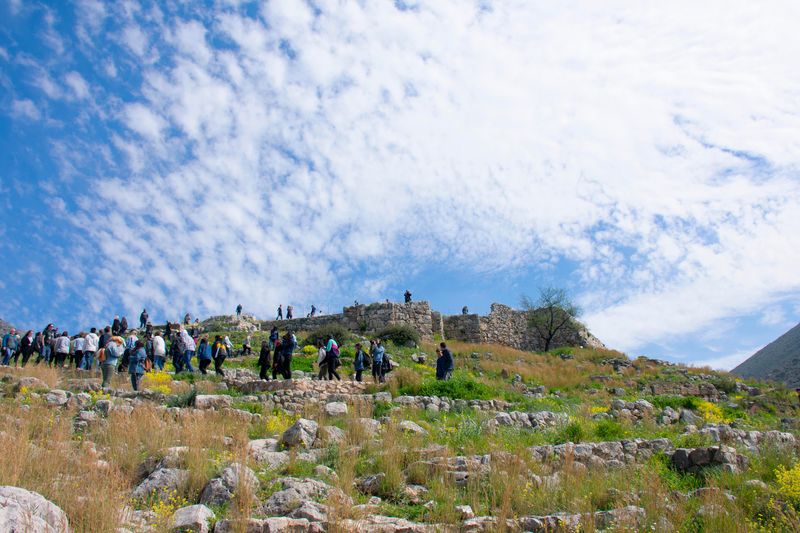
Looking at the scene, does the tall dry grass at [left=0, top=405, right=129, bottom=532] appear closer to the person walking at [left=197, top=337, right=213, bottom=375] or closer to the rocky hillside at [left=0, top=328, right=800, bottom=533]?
the rocky hillside at [left=0, top=328, right=800, bottom=533]

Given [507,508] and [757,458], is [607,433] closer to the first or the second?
[757,458]

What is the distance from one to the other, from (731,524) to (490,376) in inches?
755

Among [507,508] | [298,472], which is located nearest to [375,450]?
[298,472]

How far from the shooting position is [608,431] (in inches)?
423

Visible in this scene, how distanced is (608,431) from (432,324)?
Answer: 2677 centimetres

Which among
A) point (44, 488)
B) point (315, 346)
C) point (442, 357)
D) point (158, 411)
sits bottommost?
point (44, 488)

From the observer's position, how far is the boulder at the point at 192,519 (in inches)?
203

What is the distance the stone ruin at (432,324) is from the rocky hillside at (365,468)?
68.7 ft

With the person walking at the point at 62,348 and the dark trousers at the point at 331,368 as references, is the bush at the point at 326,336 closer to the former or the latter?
the dark trousers at the point at 331,368

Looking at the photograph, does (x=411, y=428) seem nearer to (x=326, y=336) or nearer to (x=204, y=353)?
(x=204, y=353)

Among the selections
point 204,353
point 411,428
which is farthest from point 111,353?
point 411,428

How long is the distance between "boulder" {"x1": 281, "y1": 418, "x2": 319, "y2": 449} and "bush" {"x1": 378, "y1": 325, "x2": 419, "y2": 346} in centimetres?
2142

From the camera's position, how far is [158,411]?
33.5 feet

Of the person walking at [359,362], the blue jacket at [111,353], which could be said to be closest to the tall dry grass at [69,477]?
the blue jacket at [111,353]
